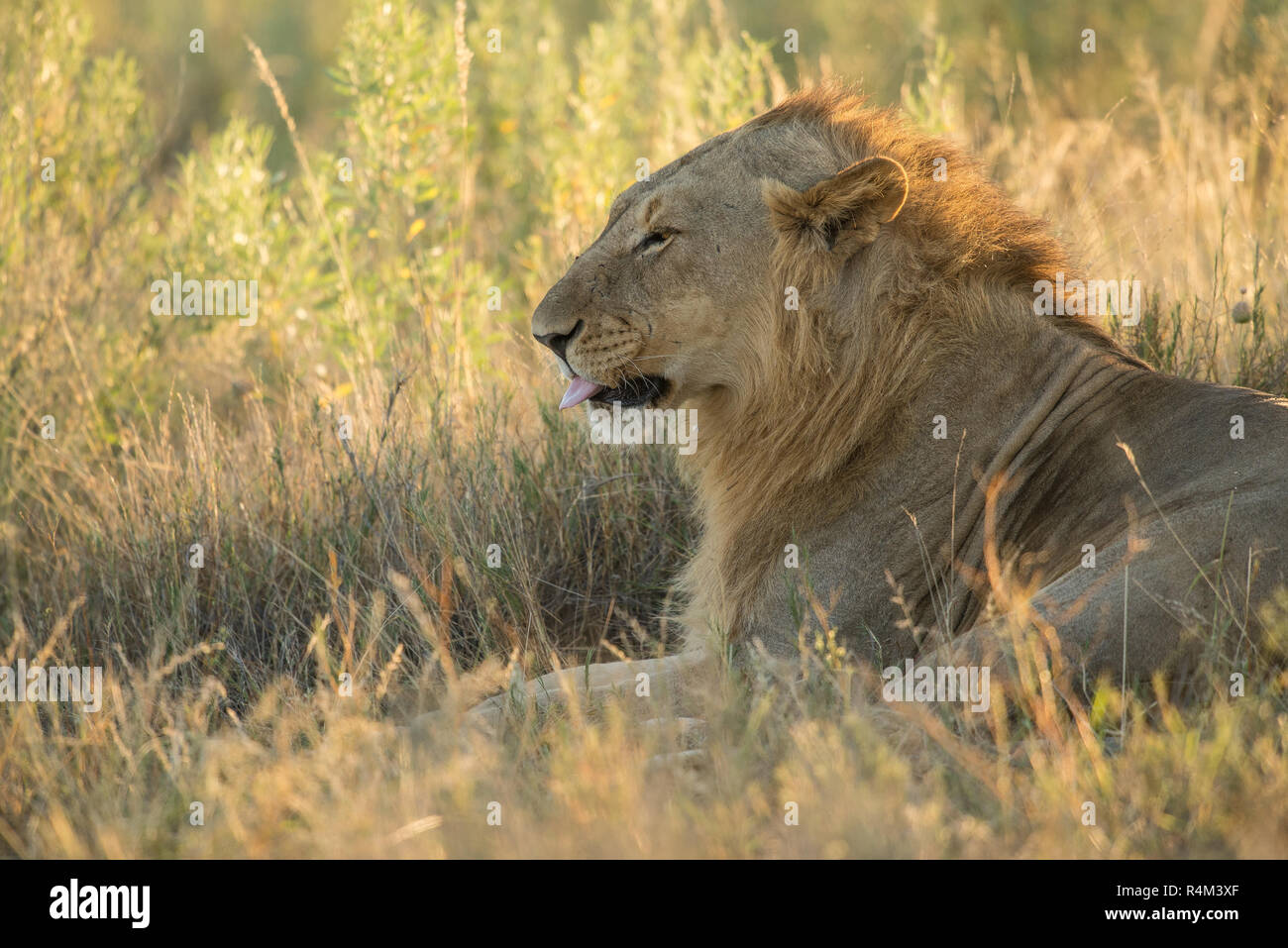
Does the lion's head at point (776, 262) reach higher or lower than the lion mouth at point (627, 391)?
higher

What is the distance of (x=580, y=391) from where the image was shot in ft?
14.1

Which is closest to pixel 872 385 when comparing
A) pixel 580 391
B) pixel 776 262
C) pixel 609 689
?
pixel 776 262

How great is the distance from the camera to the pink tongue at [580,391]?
425cm

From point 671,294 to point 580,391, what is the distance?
44cm

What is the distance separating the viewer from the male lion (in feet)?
12.7

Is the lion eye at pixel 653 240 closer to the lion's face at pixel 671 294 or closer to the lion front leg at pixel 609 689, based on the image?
the lion's face at pixel 671 294

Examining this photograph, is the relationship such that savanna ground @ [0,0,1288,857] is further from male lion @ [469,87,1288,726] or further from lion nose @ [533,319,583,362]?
lion nose @ [533,319,583,362]

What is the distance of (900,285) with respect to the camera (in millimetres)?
4039

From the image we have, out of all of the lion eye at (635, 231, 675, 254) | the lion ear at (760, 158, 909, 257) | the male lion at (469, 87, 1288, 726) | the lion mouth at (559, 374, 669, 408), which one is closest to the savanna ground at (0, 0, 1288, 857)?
the male lion at (469, 87, 1288, 726)

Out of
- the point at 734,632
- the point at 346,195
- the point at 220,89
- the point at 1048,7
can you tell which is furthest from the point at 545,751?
the point at 220,89

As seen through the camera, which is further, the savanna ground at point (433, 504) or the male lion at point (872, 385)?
the male lion at point (872, 385)

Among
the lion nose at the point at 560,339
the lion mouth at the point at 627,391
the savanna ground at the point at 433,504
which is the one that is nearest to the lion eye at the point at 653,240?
the lion nose at the point at 560,339

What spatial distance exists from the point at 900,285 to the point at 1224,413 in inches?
40.3
